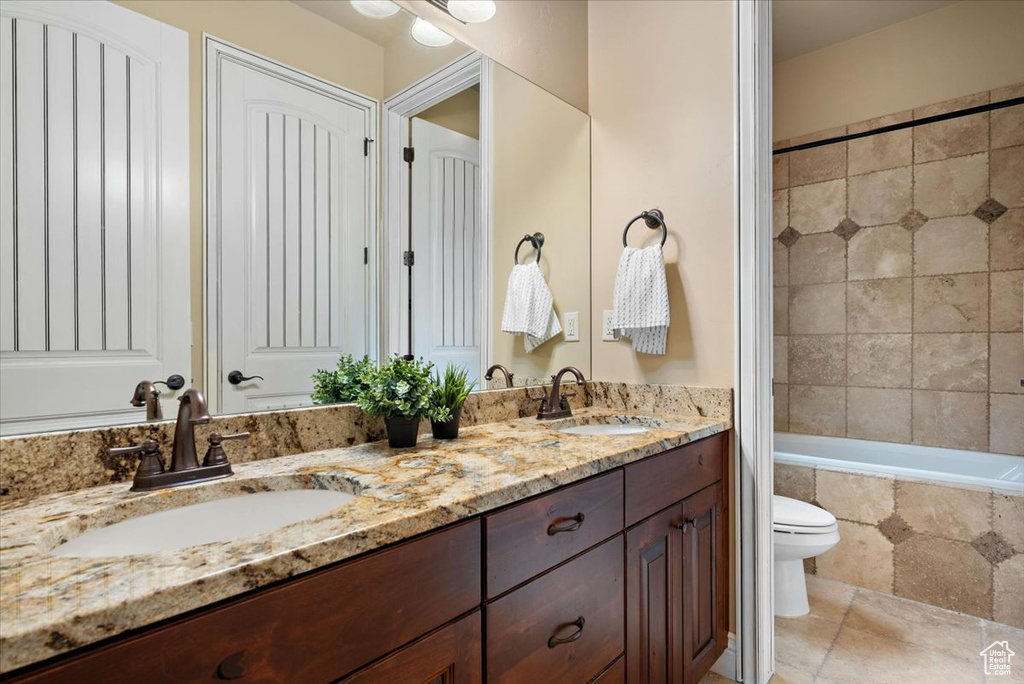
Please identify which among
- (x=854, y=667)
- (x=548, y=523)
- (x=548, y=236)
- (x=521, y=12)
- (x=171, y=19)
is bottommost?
(x=854, y=667)

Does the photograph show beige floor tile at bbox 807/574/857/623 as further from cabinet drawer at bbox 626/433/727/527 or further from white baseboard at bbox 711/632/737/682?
cabinet drawer at bbox 626/433/727/527

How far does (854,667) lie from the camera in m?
1.79

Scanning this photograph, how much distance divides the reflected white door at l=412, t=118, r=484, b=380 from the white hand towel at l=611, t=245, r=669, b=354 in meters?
0.51

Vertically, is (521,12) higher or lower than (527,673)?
higher

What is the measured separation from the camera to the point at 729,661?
1.74 meters

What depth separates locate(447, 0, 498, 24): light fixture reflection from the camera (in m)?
1.66

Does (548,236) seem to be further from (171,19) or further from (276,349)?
(171,19)

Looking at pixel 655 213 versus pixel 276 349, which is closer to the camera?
pixel 276 349

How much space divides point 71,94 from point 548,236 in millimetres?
1399

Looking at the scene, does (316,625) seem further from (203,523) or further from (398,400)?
(398,400)

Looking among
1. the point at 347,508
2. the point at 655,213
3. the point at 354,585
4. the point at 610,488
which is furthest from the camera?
the point at 655,213

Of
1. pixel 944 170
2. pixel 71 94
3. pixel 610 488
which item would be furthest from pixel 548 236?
pixel 944 170

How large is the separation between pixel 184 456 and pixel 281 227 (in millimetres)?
540

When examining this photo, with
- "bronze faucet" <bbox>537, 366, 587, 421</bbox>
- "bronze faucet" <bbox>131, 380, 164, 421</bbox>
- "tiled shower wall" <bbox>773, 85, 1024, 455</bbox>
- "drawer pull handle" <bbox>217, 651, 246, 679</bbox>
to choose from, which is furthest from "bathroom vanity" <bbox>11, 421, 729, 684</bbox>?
"tiled shower wall" <bbox>773, 85, 1024, 455</bbox>
